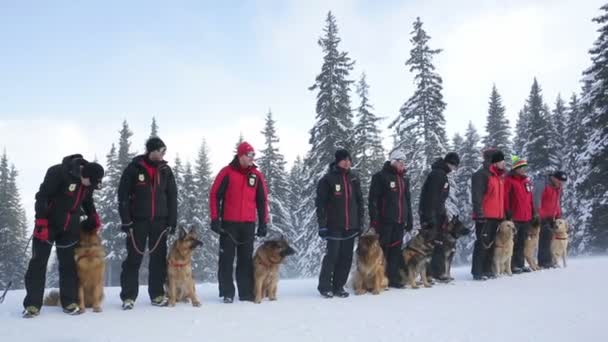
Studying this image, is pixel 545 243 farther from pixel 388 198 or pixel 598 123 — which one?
pixel 598 123

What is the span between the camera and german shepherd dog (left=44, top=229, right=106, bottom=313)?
253 inches

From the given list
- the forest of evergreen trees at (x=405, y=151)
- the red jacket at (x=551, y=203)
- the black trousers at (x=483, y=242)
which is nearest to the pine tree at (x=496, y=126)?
the forest of evergreen trees at (x=405, y=151)

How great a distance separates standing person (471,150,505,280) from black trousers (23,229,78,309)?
7251mm

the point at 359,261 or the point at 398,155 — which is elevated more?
the point at 398,155

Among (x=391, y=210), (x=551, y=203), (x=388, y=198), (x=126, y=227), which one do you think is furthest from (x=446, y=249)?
(x=126, y=227)

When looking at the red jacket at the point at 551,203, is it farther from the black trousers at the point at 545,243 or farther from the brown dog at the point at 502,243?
the brown dog at the point at 502,243

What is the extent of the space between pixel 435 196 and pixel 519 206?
257 cm

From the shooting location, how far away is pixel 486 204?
31.7ft

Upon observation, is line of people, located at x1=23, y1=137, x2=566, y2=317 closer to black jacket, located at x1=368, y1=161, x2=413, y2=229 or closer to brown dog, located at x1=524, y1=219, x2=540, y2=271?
black jacket, located at x1=368, y1=161, x2=413, y2=229

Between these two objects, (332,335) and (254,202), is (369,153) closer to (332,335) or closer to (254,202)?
(254,202)

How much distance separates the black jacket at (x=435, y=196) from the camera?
916cm

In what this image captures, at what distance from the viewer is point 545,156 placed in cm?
3062

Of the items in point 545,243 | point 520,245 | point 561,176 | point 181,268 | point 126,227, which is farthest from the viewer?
point 545,243

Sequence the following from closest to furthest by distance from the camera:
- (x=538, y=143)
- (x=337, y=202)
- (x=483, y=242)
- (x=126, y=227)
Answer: (x=126, y=227) < (x=337, y=202) < (x=483, y=242) < (x=538, y=143)
